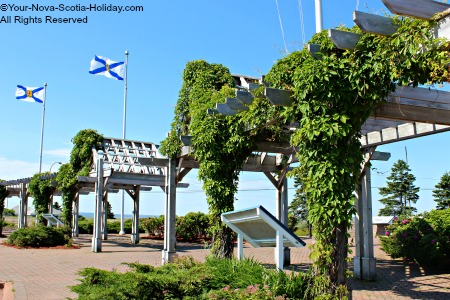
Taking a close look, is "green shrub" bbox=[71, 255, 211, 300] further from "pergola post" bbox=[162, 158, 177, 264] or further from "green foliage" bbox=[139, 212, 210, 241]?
"green foliage" bbox=[139, 212, 210, 241]

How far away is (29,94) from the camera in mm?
31516

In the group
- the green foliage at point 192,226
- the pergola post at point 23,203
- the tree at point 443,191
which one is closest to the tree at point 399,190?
the tree at point 443,191

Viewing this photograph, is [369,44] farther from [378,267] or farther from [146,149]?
[146,149]

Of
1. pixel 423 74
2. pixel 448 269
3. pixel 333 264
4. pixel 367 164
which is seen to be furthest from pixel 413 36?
pixel 448 269

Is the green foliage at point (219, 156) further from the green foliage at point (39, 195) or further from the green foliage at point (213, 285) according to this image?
the green foliage at point (39, 195)

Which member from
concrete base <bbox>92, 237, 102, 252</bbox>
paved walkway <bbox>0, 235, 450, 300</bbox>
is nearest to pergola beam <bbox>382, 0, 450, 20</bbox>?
paved walkway <bbox>0, 235, 450, 300</bbox>

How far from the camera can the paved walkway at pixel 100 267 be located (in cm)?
903

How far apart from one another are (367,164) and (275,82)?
4.25 m

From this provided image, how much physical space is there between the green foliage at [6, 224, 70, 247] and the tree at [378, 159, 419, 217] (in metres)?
24.0

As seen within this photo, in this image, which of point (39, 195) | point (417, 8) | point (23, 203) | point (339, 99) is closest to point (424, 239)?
point (339, 99)

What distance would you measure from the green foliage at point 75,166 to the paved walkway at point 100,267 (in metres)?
4.82

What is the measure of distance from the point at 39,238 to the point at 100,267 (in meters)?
8.61

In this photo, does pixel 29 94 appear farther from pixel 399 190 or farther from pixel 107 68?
pixel 399 190

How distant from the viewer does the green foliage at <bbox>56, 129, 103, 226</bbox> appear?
21594mm
